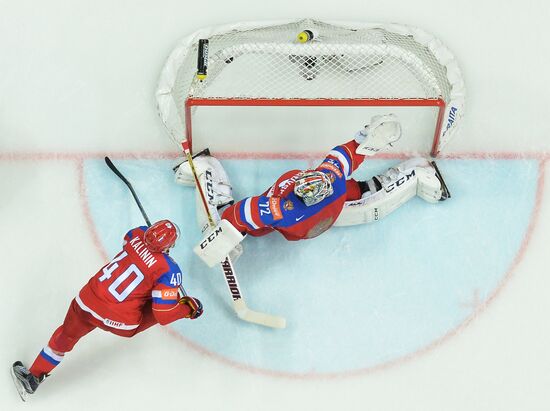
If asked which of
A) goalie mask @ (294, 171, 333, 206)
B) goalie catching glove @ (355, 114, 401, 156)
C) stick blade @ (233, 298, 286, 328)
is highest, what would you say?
goalie catching glove @ (355, 114, 401, 156)

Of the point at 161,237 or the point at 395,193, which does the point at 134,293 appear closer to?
the point at 161,237

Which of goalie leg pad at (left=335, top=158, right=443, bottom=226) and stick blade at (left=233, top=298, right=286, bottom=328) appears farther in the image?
goalie leg pad at (left=335, top=158, right=443, bottom=226)

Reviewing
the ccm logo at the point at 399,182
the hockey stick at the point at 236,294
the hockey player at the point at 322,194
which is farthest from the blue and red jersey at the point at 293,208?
the ccm logo at the point at 399,182

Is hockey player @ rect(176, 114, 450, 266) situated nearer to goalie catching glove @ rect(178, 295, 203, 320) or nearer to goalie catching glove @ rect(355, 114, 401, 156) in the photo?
goalie catching glove @ rect(355, 114, 401, 156)

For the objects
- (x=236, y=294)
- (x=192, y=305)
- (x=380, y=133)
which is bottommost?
(x=236, y=294)

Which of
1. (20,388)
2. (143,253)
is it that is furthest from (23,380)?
(143,253)

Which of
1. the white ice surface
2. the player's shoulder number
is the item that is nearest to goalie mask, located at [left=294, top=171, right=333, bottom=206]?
the player's shoulder number

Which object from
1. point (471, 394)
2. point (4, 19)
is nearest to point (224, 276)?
point (471, 394)
